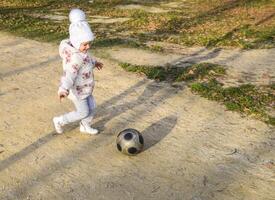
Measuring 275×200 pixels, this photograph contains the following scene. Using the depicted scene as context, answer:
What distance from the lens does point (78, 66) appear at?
19.2 ft

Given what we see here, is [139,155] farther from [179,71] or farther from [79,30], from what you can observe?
[179,71]

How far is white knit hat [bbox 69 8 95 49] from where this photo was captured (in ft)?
18.6

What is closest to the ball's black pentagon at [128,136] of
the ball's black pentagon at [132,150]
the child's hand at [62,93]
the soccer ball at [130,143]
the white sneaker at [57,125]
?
the soccer ball at [130,143]

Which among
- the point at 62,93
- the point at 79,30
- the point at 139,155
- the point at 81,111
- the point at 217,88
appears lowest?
the point at 217,88

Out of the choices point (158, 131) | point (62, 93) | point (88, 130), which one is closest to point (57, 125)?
point (88, 130)

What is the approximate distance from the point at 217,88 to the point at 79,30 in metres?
3.61

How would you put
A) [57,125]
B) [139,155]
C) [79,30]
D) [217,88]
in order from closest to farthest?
[79,30], [139,155], [57,125], [217,88]

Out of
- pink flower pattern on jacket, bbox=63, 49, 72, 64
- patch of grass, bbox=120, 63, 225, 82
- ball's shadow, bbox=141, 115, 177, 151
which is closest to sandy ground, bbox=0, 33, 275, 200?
ball's shadow, bbox=141, 115, 177, 151

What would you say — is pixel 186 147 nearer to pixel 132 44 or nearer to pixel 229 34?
pixel 132 44

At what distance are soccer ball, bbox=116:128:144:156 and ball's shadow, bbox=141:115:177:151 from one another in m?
0.31

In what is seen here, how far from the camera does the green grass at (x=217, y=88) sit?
7519 millimetres

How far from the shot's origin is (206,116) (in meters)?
7.27

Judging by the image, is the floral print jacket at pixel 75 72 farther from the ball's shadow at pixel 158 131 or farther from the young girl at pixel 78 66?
the ball's shadow at pixel 158 131

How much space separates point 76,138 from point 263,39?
7.71m
